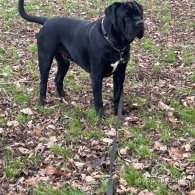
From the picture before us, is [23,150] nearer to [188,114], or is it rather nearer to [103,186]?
[103,186]

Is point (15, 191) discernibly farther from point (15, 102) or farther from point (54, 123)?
point (15, 102)

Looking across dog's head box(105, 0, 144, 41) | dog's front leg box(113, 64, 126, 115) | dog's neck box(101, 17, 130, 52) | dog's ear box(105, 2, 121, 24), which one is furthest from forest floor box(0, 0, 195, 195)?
dog's ear box(105, 2, 121, 24)

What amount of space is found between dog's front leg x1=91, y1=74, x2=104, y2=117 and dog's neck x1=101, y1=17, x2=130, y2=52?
0.55 m

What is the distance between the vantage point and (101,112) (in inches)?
237

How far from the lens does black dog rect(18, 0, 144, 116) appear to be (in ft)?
17.6

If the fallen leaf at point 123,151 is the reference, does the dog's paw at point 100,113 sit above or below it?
below

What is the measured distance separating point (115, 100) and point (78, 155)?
1.40 meters

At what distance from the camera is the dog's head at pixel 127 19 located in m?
5.33

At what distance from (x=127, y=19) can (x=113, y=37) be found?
298mm

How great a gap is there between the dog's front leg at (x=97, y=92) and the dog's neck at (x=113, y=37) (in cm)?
55

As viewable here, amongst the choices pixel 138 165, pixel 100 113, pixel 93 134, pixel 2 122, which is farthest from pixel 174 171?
pixel 2 122

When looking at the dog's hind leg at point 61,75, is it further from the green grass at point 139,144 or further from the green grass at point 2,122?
the green grass at point 139,144

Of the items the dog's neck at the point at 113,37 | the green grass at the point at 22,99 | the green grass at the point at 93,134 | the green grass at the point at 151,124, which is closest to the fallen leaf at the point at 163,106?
the green grass at the point at 151,124

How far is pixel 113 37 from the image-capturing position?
17.9 feet
